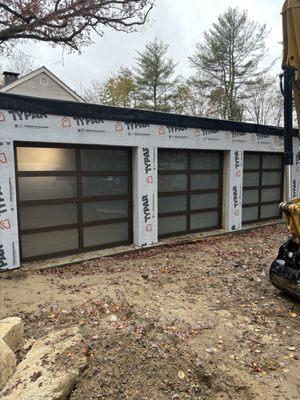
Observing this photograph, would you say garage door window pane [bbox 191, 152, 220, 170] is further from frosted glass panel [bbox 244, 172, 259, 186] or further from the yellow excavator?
the yellow excavator

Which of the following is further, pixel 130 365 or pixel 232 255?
pixel 232 255

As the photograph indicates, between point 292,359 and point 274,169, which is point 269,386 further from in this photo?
point 274,169

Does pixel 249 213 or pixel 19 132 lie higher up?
pixel 19 132

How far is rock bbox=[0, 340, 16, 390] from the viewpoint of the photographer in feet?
8.51

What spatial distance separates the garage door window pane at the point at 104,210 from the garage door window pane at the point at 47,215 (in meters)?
0.27

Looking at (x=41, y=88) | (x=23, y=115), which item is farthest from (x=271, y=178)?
(x=41, y=88)

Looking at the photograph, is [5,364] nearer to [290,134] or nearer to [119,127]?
[290,134]

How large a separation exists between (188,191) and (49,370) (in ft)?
20.2

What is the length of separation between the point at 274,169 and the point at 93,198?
646 centimetres

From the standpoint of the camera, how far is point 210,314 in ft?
13.5

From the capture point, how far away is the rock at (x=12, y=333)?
10.1 feet

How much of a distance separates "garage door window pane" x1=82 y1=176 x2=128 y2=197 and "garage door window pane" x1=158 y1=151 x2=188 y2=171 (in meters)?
Answer: 1.05

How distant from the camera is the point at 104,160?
6.85 metres

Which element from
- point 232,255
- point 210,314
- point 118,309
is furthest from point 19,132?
point 232,255
